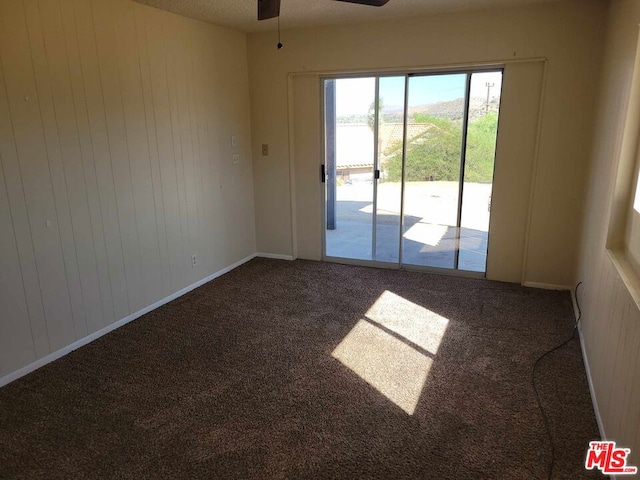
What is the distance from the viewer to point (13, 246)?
2.72 metres

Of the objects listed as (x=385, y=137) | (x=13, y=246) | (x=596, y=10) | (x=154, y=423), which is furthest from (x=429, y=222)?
(x=13, y=246)

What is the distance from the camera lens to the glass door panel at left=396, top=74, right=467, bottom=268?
172 inches

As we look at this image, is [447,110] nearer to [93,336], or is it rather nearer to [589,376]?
[589,376]

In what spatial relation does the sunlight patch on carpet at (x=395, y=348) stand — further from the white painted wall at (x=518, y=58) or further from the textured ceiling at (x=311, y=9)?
the textured ceiling at (x=311, y=9)

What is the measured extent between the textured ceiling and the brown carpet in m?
2.57

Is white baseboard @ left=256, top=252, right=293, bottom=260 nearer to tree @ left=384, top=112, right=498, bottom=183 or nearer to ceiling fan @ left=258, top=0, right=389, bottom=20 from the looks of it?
tree @ left=384, top=112, right=498, bottom=183

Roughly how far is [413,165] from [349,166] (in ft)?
2.38

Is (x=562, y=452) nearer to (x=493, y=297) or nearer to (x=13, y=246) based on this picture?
(x=493, y=297)

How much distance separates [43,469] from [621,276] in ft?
9.34

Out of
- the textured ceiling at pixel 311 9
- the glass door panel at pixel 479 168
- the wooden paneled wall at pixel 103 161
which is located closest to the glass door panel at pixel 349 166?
the textured ceiling at pixel 311 9

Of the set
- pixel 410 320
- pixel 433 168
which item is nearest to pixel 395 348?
→ pixel 410 320

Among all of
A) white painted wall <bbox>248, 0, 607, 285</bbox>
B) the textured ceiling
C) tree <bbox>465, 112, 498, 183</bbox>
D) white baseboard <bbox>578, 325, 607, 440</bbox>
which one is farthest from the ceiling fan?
white baseboard <bbox>578, 325, 607, 440</bbox>

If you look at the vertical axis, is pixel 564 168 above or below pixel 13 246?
above

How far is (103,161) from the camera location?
10.8 feet
